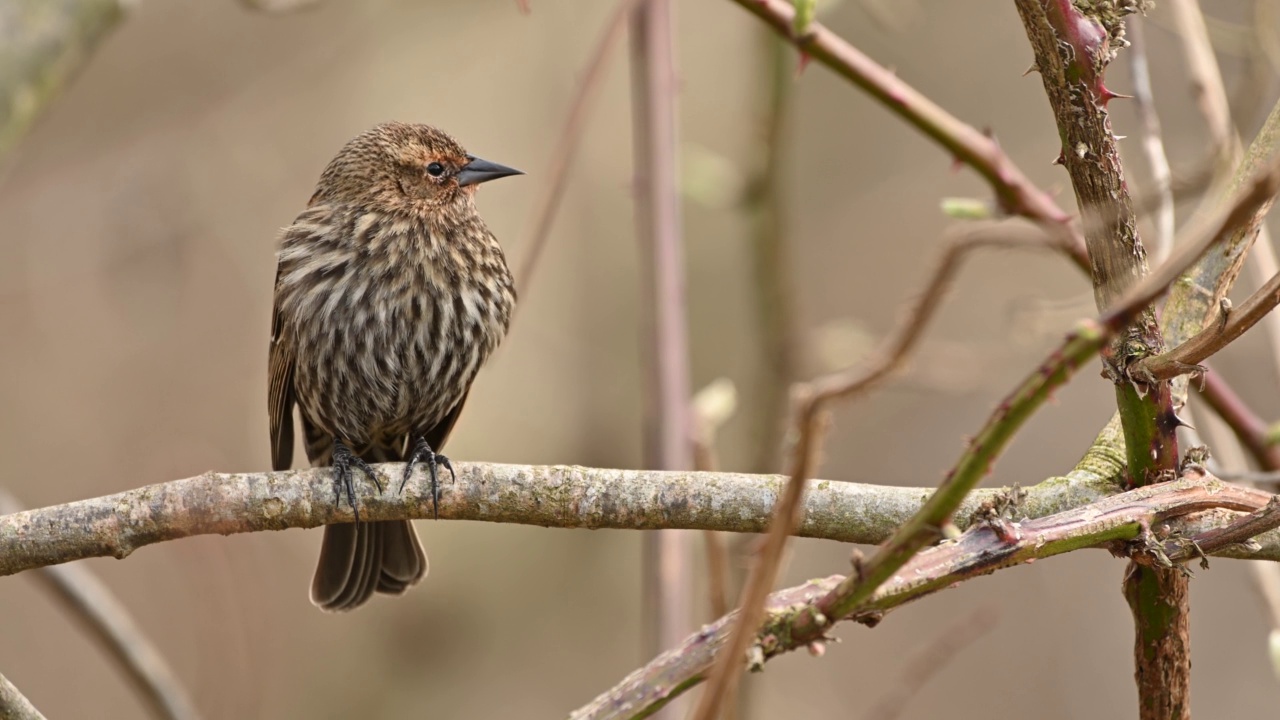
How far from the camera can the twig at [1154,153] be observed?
2393mm

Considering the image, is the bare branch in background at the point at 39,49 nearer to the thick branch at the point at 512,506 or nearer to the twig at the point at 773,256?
the thick branch at the point at 512,506

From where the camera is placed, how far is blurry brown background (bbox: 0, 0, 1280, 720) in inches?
233

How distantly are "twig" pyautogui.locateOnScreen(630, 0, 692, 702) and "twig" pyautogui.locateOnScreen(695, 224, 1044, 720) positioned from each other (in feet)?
4.84

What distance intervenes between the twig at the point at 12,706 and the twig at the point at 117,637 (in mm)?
885

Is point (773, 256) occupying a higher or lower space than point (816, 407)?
higher

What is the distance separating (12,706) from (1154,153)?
2174 millimetres

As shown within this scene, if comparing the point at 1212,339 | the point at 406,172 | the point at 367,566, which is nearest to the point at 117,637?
the point at 367,566

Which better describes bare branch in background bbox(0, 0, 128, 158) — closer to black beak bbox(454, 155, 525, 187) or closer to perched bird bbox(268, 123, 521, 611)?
perched bird bbox(268, 123, 521, 611)

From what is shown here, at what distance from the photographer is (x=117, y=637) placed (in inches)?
113

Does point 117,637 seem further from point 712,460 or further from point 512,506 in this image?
point 712,460

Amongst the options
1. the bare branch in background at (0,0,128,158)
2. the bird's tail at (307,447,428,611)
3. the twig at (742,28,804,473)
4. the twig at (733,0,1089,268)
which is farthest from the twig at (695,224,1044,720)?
the bird's tail at (307,447,428,611)

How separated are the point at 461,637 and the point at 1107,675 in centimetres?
296

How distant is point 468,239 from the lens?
12.2 ft

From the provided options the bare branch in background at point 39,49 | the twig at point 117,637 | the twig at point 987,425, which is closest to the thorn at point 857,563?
the twig at point 987,425
